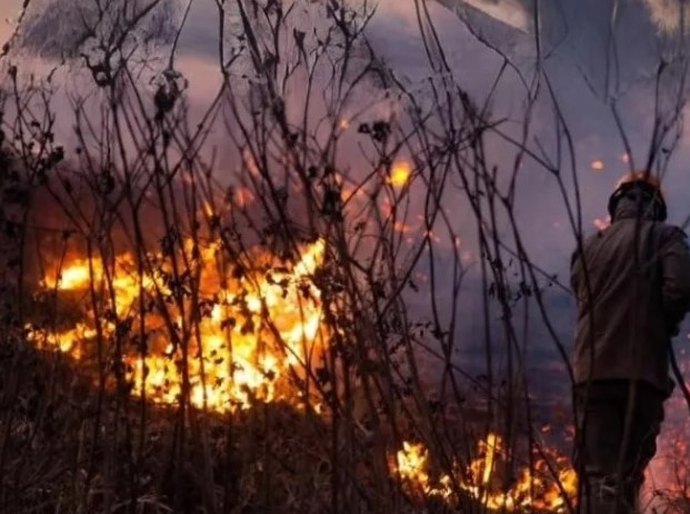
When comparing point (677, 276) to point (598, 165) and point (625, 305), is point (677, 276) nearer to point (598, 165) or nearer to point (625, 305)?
point (625, 305)

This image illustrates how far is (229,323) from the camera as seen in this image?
3193mm

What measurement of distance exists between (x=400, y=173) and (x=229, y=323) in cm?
72

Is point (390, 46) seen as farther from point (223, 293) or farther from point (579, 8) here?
point (579, 8)

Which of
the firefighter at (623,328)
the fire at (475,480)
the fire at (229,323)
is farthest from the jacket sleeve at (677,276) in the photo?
the fire at (475,480)

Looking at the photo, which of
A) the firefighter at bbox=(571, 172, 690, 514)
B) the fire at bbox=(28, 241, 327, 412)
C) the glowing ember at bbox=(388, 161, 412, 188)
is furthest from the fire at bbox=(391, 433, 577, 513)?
the firefighter at bbox=(571, 172, 690, 514)

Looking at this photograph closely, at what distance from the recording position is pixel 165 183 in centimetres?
320

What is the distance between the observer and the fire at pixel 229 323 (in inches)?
119

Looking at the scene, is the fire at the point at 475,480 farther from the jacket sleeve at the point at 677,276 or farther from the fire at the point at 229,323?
the jacket sleeve at the point at 677,276

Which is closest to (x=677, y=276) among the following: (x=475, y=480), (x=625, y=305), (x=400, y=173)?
(x=625, y=305)

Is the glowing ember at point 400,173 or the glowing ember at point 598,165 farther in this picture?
the glowing ember at point 598,165

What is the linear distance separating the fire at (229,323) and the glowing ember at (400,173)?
1.07ft

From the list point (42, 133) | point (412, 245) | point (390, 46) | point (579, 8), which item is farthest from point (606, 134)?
point (579, 8)

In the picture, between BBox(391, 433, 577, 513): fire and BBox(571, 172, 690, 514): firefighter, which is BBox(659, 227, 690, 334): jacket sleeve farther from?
BBox(391, 433, 577, 513): fire

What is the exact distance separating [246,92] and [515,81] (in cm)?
81
